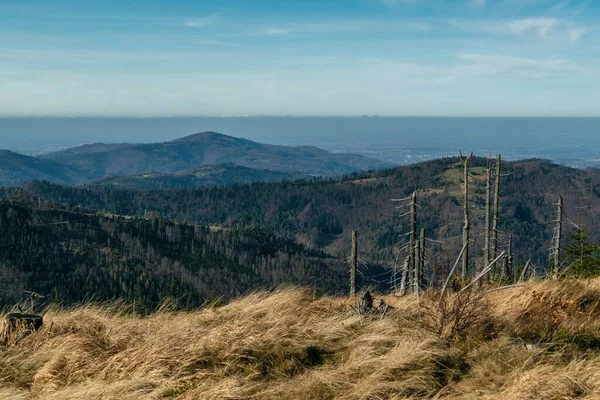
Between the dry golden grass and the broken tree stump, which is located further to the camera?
the broken tree stump

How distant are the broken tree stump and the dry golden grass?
0.90 ft

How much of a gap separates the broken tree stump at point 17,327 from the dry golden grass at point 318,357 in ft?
0.90

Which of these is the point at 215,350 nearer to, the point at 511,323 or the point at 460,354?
the point at 460,354

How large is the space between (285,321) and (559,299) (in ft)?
17.7

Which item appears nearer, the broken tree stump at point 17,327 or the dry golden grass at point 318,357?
the dry golden grass at point 318,357

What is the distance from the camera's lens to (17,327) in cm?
925

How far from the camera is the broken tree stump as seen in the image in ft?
29.6

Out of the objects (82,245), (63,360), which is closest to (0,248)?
(82,245)

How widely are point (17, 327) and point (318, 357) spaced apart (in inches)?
219

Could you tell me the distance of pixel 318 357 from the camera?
26.5 feet

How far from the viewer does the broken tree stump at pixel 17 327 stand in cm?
903

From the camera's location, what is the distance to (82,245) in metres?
198

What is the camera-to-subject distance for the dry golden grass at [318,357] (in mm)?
6613

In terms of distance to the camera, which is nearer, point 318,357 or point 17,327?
point 318,357
